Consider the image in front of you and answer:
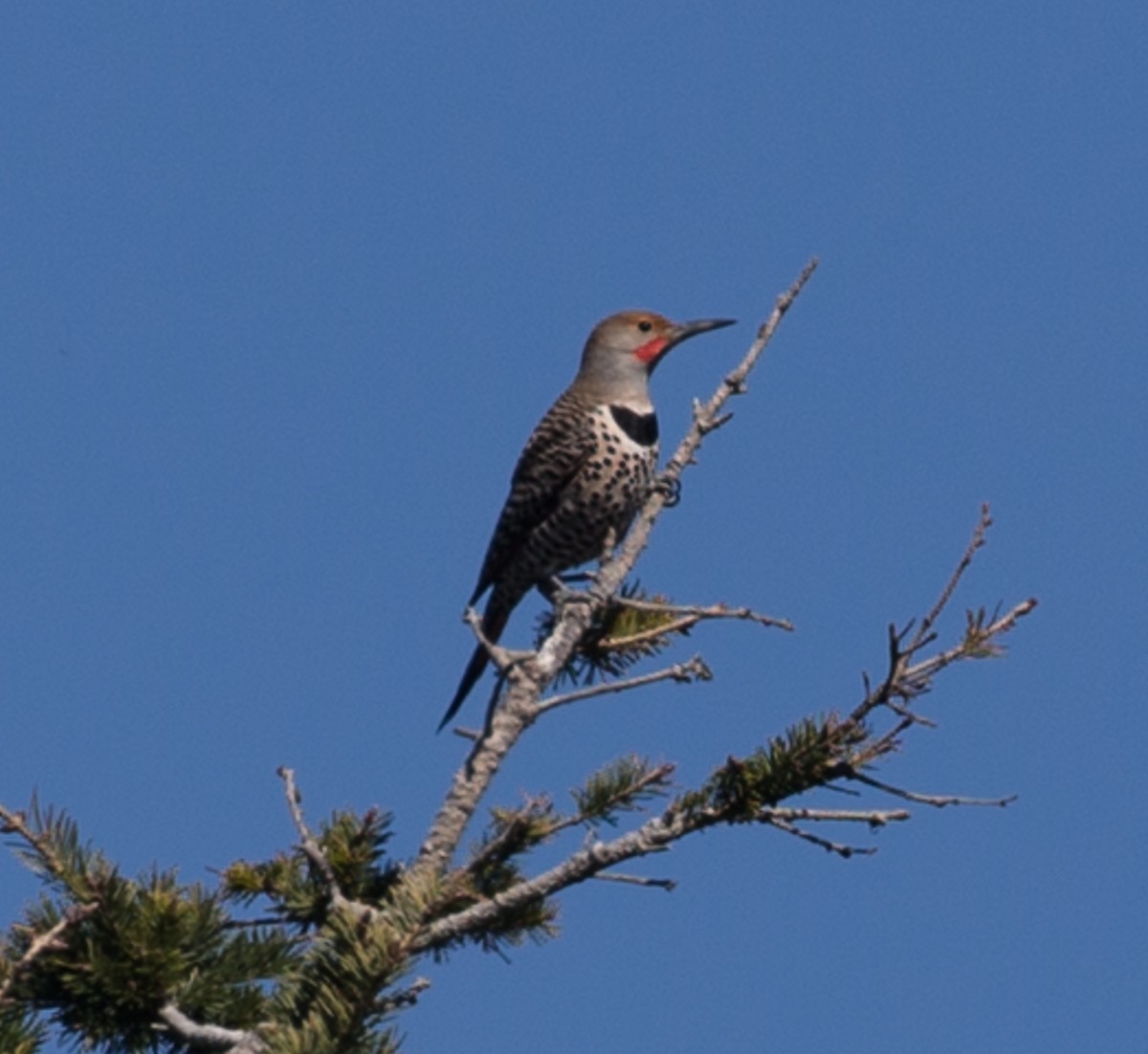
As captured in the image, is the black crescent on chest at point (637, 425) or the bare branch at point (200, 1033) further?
the black crescent on chest at point (637, 425)

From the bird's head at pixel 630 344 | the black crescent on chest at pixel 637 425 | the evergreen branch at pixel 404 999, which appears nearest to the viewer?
the evergreen branch at pixel 404 999

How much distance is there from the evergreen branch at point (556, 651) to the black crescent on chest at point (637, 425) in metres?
2.39

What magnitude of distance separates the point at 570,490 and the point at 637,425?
412mm

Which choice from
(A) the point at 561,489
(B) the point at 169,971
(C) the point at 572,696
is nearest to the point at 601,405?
(A) the point at 561,489

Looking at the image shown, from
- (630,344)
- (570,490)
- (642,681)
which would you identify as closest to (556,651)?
(642,681)

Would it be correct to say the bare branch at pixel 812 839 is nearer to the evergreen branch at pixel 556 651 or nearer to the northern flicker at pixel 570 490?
the evergreen branch at pixel 556 651

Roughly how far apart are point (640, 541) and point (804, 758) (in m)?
1.04

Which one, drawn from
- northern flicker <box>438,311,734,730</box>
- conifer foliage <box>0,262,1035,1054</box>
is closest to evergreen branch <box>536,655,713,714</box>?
conifer foliage <box>0,262,1035,1054</box>

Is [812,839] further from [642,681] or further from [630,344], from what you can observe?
[630,344]

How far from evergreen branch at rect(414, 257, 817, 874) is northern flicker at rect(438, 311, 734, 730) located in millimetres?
2183

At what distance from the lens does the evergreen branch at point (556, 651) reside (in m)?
3.51

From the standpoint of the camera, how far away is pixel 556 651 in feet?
12.7

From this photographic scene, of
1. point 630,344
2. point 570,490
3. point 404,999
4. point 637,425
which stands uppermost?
point 630,344

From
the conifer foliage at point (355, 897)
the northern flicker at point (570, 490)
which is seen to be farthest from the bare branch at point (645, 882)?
the northern flicker at point (570, 490)
